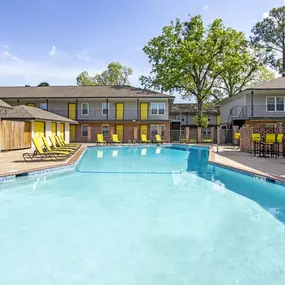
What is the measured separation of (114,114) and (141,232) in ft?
86.2

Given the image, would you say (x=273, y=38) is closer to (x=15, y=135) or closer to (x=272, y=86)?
(x=272, y=86)

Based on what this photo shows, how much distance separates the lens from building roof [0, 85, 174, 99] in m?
30.0

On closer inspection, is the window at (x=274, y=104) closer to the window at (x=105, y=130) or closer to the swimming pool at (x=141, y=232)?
the window at (x=105, y=130)

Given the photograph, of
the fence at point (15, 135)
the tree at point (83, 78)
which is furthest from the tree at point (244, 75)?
the fence at point (15, 135)

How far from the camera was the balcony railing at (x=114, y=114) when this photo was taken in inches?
1200

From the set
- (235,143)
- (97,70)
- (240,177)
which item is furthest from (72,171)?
(97,70)

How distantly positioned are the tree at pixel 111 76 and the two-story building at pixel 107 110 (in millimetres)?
16514

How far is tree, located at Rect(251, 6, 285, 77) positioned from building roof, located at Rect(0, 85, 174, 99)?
18093 mm

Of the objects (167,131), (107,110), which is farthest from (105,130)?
(167,131)

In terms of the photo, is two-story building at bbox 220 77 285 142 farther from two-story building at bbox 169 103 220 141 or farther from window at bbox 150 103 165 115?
two-story building at bbox 169 103 220 141

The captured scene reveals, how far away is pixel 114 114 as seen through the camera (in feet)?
101

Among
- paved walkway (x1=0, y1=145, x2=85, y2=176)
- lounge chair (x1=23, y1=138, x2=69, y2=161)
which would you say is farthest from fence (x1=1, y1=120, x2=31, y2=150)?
paved walkway (x1=0, y1=145, x2=85, y2=176)

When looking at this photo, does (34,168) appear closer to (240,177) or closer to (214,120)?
(240,177)

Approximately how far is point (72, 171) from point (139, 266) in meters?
7.47
